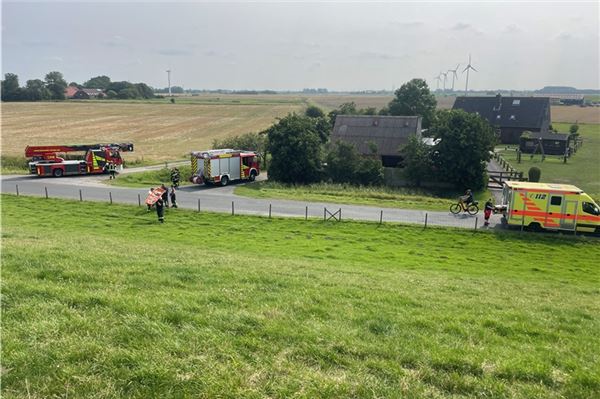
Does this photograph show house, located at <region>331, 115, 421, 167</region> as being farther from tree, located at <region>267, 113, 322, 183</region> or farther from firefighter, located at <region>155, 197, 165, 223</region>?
firefighter, located at <region>155, 197, 165, 223</region>

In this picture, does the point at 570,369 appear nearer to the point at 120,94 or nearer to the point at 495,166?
the point at 495,166

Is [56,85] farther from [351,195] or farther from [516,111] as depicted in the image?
[351,195]

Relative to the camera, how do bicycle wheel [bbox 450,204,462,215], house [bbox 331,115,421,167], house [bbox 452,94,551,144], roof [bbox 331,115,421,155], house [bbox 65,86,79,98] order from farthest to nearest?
house [bbox 65,86,79,98] → house [bbox 452,94,551,144] → roof [bbox 331,115,421,155] → house [bbox 331,115,421,167] → bicycle wheel [bbox 450,204,462,215]

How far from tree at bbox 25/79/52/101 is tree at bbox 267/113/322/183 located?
418ft

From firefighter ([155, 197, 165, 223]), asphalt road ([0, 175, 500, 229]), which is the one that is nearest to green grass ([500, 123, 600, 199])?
asphalt road ([0, 175, 500, 229])

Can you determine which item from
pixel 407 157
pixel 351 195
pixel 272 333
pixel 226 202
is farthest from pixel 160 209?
pixel 407 157

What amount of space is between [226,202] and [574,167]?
42.4 meters

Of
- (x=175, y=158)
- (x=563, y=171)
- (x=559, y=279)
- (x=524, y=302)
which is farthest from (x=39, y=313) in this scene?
(x=563, y=171)

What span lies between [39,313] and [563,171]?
2109 inches

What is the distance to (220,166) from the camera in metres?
36.8

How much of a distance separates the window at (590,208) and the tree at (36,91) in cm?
15360

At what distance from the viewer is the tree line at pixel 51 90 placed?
134375mm

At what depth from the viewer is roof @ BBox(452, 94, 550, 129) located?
76938mm

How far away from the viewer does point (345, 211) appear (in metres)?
28.3
